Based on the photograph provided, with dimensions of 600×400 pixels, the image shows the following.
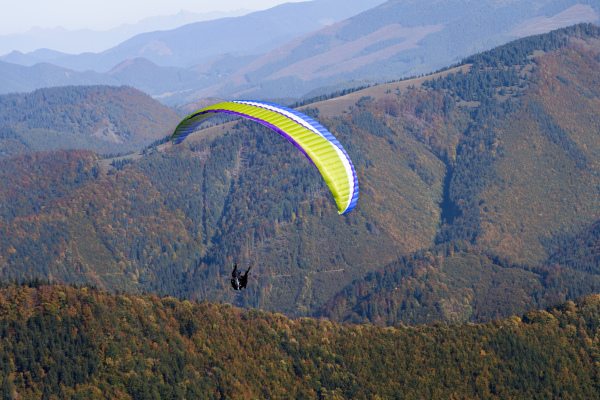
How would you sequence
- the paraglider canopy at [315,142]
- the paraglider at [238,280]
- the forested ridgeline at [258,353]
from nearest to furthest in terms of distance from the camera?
1. the paraglider at [238,280]
2. the paraglider canopy at [315,142]
3. the forested ridgeline at [258,353]

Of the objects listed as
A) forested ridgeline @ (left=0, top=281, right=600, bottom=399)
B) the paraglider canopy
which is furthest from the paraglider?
forested ridgeline @ (left=0, top=281, right=600, bottom=399)

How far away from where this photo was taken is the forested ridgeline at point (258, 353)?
101562mm

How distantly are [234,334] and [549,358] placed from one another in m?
62.5

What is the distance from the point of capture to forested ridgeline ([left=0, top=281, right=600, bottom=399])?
101562 millimetres

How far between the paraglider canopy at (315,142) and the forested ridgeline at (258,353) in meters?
55.8

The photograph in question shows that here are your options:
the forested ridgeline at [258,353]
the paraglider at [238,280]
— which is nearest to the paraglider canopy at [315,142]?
the paraglider at [238,280]

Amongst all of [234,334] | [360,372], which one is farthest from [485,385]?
[234,334]

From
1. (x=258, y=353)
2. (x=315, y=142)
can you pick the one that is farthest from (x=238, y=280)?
(x=258, y=353)

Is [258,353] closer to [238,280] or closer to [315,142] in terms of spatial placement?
[238,280]

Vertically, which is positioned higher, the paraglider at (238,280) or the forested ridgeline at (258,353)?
the paraglider at (238,280)

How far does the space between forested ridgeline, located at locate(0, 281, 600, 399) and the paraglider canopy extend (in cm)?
5579

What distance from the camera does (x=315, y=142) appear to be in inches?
2200

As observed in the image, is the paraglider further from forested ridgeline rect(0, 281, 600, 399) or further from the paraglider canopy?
forested ridgeline rect(0, 281, 600, 399)

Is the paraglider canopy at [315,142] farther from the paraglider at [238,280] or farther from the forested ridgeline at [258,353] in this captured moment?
the forested ridgeline at [258,353]
